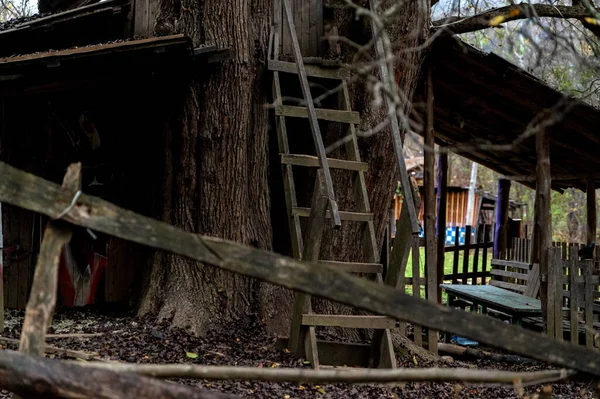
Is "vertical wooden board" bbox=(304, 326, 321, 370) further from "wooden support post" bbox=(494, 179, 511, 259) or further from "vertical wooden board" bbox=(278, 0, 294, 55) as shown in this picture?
"wooden support post" bbox=(494, 179, 511, 259)

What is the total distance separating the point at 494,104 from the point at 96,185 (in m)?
5.60

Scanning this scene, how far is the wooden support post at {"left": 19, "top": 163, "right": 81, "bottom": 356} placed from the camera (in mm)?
2605

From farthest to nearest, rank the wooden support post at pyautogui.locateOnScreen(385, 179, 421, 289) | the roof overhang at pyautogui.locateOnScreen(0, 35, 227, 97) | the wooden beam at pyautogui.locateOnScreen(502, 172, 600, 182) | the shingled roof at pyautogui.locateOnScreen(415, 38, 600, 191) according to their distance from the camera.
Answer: the wooden beam at pyautogui.locateOnScreen(502, 172, 600, 182) → the shingled roof at pyautogui.locateOnScreen(415, 38, 600, 191) → the roof overhang at pyautogui.locateOnScreen(0, 35, 227, 97) → the wooden support post at pyautogui.locateOnScreen(385, 179, 421, 289)

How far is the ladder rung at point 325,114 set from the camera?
248 inches

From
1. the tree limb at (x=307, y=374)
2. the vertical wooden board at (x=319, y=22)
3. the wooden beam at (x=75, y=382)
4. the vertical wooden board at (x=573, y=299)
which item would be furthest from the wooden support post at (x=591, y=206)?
the wooden beam at (x=75, y=382)

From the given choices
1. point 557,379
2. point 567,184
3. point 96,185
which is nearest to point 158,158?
point 96,185

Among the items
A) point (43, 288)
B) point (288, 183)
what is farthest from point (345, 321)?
point (43, 288)

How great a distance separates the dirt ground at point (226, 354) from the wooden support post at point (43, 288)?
2.11 m

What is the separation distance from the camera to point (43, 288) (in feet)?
8.63

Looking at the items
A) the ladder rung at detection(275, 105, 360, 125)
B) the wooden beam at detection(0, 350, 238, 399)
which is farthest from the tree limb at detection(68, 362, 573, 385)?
the ladder rung at detection(275, 105, 360, 125)

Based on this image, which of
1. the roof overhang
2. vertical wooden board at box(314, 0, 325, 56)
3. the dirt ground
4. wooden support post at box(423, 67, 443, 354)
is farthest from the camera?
vertical wooden board at box(314, 0, 325, 56)

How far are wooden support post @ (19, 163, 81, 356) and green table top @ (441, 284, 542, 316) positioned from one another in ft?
21.8

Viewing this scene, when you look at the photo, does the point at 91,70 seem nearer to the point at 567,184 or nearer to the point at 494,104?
the point at 494,104

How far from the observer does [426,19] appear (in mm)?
6953
